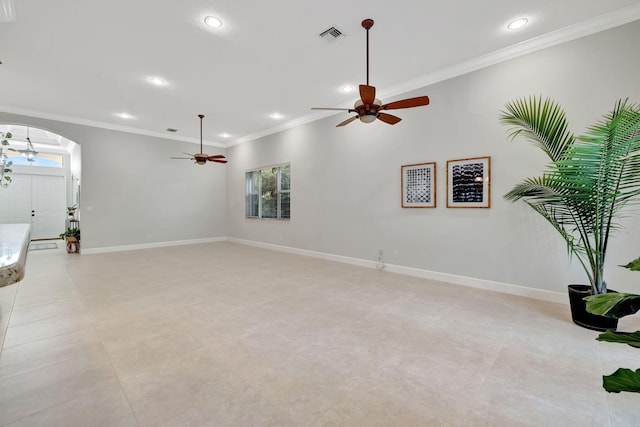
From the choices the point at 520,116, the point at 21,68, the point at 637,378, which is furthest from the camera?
the point at 21,68

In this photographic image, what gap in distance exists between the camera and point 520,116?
3.02 meters

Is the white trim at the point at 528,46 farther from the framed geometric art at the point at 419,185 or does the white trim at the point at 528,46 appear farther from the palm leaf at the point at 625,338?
the palm leaf at the point at 625,338

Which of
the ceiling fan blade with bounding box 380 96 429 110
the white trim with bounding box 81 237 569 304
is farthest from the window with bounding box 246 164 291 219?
the ceiling fan blade with bounding box 380 96 429 110

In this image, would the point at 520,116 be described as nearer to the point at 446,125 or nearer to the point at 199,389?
the point at 446,125

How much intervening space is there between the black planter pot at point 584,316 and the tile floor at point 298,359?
139mm

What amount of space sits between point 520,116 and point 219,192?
8373mm

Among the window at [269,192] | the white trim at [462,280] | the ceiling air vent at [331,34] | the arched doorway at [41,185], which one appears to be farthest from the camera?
the arched doorway at [41,185]

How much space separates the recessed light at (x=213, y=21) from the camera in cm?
309

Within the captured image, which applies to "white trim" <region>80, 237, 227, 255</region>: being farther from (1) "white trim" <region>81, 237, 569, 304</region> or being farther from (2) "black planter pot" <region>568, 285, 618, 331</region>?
(2) "black planter pot" <region>568, 285, 618, 331</region>

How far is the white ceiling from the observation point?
2945 millimetres

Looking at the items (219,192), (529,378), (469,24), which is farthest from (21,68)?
(529,378)

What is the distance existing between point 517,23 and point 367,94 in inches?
78.8

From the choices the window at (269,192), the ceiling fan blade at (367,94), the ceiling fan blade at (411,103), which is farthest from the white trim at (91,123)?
the ceiling fan blade at (411,103)

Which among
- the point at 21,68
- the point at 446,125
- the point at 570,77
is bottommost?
the point at 446,125
